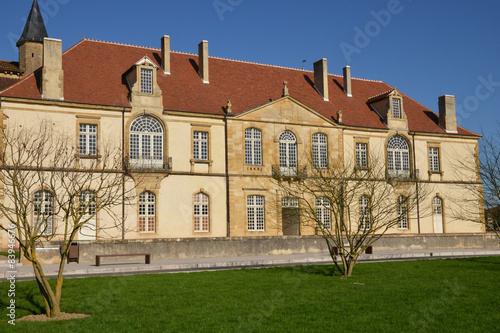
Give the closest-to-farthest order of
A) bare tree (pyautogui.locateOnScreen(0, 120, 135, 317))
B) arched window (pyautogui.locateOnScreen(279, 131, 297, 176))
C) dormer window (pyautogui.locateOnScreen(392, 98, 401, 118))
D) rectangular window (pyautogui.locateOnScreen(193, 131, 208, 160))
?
bare tree (pyautogui.locateOnScreen(0, 120, 135, 317)), rectangular window (pyautogui.locateOnScreen(193, 131, 208, 160)), arched window (pyautogui.locateOnScreen(279, 131, 297, 176)), dormer window (pyautogui.locateOnScreen(392, 98, 401, 118))

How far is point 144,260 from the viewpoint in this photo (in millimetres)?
26453

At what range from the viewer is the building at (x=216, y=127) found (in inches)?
1299

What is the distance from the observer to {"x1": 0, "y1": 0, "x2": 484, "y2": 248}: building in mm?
33000

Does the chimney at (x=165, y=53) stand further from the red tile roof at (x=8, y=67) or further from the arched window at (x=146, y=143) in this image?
the red tile roof at (x=8, y=67)

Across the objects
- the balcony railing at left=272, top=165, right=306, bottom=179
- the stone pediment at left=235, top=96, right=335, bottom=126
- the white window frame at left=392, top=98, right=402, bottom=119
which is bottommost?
the balcony railing at left=272, top=165, right=306, bottom=179

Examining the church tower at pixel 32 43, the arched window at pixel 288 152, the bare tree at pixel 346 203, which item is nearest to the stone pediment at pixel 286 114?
the arched window at pixel 288 152

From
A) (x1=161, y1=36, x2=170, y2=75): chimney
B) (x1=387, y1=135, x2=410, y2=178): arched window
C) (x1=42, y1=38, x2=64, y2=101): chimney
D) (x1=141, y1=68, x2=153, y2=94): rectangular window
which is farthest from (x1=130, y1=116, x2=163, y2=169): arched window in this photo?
(x1=387, y1=135, x2=410, y2=178): arched window

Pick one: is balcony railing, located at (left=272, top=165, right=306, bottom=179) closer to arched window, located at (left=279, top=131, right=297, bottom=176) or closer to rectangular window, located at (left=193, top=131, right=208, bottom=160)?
arched window, located at (left=279, top=131, right=297, bottom=176)

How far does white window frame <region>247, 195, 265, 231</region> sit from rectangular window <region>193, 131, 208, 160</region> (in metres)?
4.13

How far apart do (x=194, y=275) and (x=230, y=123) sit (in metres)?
19.4

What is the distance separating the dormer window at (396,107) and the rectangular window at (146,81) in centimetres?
1920

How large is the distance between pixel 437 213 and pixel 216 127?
19266 millimetres

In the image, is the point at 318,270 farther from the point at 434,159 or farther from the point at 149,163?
the point at 434,159

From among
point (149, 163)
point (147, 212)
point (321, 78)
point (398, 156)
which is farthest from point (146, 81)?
point (398, 156)
